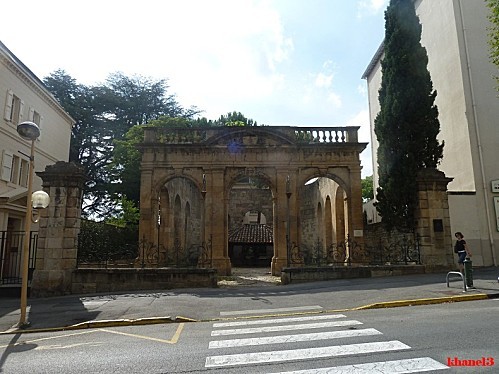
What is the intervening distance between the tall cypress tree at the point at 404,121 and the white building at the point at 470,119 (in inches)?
75.4

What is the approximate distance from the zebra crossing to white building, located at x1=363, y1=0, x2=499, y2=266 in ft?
37.8

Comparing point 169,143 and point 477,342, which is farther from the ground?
point 169,143

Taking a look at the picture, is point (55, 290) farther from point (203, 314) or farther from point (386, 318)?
point (386, 318)

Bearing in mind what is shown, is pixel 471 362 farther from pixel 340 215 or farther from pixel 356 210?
pixel 340 215

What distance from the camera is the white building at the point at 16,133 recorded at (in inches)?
693

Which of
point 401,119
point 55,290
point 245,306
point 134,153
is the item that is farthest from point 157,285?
point 134,153

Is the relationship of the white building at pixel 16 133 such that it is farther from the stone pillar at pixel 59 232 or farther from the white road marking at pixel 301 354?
the white road marking at pixel 301 354

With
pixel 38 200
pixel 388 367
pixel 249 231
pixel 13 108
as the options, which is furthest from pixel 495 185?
pixel 13 108

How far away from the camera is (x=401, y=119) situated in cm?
1689

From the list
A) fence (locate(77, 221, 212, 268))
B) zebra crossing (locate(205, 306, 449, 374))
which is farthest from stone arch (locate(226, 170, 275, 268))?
zebra crossing (locate(205, 306, 449, 374))

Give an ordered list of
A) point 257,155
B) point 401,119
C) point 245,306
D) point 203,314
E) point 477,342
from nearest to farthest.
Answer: point 477,342 → point 203,314 → point 245,306 → point 401,119 → point 257,155

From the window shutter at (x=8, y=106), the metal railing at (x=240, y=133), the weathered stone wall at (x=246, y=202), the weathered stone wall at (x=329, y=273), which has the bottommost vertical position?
the weathered stone wall at (x=329, y=273)

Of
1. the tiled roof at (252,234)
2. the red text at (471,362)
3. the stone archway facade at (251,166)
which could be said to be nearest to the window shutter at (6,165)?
the stone archway facade at (251,166)

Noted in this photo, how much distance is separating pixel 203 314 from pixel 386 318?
413cm
